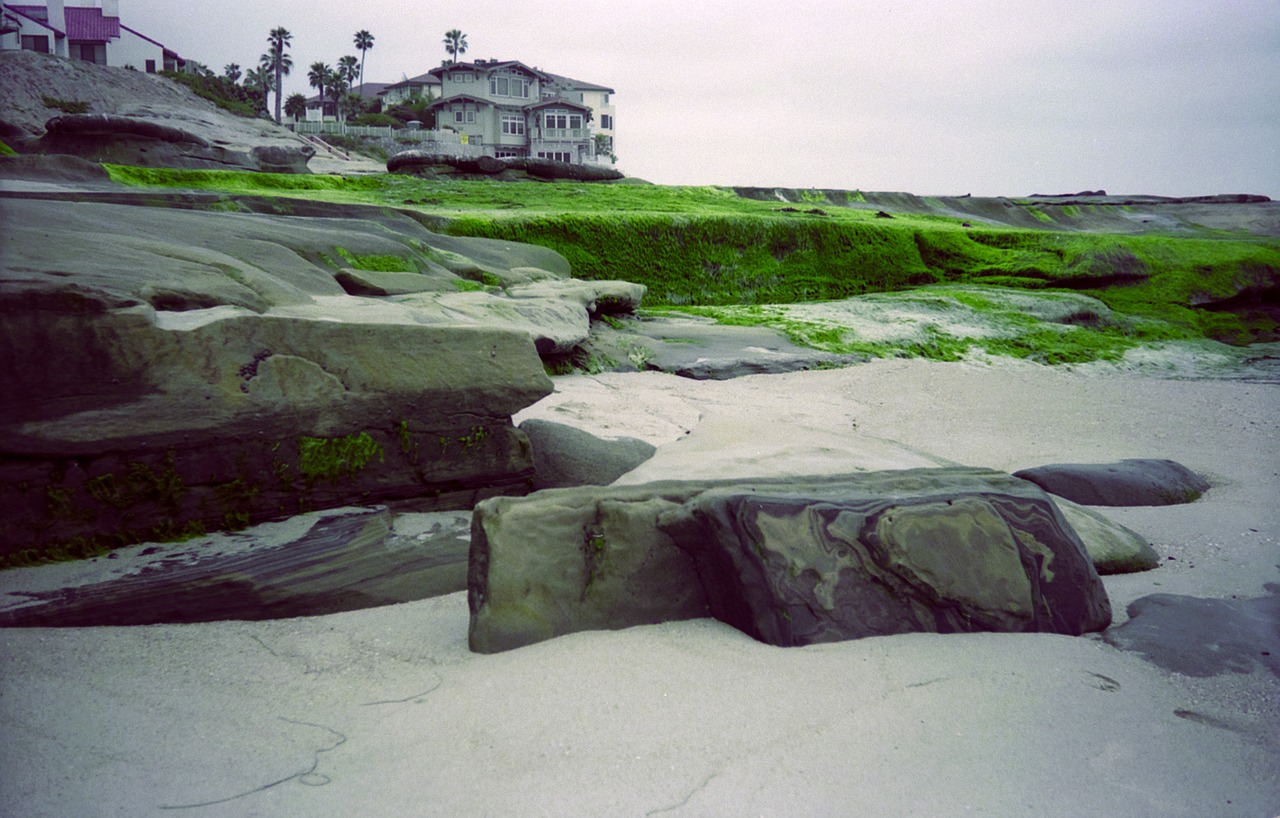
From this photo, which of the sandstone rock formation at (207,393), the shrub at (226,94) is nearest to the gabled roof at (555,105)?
the shrub at (226,94)

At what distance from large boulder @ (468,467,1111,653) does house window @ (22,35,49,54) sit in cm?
216

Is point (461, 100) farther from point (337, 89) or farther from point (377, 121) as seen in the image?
point (337, 89)

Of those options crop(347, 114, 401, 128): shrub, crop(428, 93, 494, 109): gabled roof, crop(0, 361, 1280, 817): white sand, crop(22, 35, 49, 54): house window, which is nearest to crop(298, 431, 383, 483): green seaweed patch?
crop(0, 361, 1280, 817): white sand

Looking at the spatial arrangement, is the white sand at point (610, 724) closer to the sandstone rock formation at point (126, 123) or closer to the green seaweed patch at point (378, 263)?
the green seaweed patch at point (378, 263)

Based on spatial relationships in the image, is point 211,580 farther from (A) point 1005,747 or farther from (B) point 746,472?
(A) point 1005,747

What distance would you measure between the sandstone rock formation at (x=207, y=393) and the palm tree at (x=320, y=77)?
43.0 meters

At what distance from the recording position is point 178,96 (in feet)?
86.4

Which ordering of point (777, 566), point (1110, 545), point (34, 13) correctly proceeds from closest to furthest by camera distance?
point (777, 566), point (34, 13), point (1110, 545)

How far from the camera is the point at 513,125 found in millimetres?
38219

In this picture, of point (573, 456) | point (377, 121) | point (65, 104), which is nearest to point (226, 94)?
point (65, 104)

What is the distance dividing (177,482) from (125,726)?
104 cm

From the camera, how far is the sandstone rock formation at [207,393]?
2238mm

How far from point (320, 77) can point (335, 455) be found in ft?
148

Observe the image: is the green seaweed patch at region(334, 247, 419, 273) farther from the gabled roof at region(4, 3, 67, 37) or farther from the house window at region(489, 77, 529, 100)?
the house window at region(489, 77, 529, 100)
